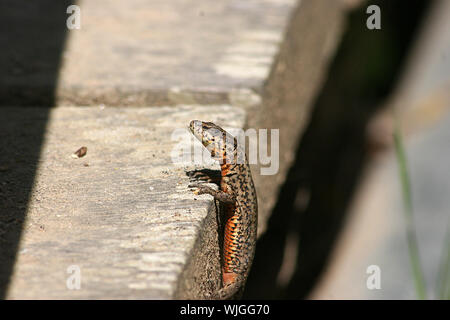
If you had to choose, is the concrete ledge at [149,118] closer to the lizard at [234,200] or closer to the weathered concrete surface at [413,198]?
the lizard at [234,200]

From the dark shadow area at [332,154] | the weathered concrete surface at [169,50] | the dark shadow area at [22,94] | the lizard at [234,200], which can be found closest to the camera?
the dark shadow area at [22,94]

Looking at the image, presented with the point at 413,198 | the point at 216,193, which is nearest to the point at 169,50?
the point at 216,193

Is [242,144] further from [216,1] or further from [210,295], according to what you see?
[216,1]

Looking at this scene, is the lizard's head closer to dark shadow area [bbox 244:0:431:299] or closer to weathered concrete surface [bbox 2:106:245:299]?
weathered concrete surface [bbox 2:106:245:299]

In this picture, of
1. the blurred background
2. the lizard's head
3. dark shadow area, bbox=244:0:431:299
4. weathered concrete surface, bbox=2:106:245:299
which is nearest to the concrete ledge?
weathered concrete surface, bbox=2:106:245:299

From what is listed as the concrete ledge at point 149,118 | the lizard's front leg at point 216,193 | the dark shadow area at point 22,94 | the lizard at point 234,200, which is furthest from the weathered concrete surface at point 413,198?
the dark shadow area at point 22,94

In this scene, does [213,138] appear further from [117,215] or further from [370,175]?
[370,175]
